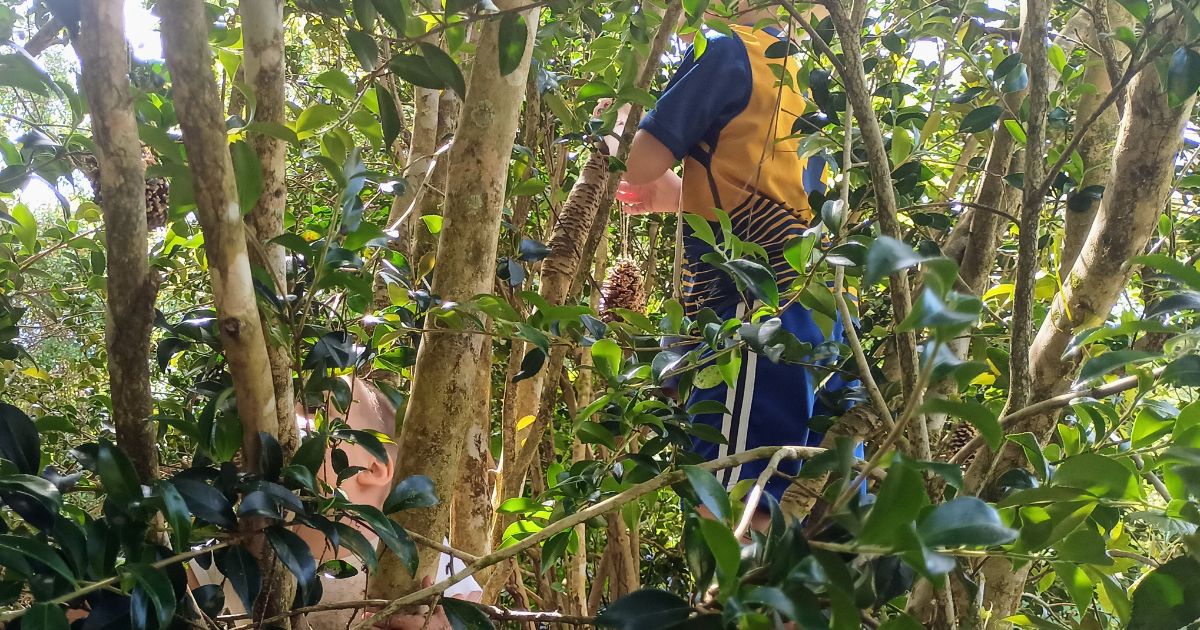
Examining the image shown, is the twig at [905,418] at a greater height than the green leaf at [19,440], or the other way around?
the green leaf at [19,440]

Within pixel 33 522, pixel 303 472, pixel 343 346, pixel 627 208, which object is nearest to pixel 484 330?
pixel 343 346

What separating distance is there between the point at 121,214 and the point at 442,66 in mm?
246

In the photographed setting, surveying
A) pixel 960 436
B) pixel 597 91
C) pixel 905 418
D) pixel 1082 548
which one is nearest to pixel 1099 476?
pixel 1082 548

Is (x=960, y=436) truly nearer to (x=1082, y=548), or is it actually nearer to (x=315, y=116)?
(x=1082, y=548)

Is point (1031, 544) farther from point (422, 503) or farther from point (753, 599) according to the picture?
point (422, 503)

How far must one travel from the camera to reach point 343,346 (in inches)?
24.2

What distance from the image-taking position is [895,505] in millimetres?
338

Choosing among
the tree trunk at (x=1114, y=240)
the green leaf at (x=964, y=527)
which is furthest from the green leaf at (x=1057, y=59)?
the green leaf at (x=964, y=527)

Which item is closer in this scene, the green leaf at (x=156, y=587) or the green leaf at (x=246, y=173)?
the green leaf at (x=156, y=587)

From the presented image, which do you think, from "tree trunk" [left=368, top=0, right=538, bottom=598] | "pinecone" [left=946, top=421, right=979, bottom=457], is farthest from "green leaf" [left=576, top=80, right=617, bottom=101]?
"pinecone" [left=946, top=421, right=979, bottom=457]

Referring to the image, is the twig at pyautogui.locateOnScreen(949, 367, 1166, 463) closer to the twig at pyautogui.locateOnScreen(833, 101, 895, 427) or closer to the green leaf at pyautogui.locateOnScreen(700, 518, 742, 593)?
the twig at pyautogui.locateOnScreen(833, 101, 895, 427)

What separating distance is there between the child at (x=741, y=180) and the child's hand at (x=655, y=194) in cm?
5

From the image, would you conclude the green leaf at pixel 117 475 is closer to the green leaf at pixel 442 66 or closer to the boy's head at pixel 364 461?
the green leaf at pixel 442 66

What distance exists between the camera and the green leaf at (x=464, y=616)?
21.4 inches
